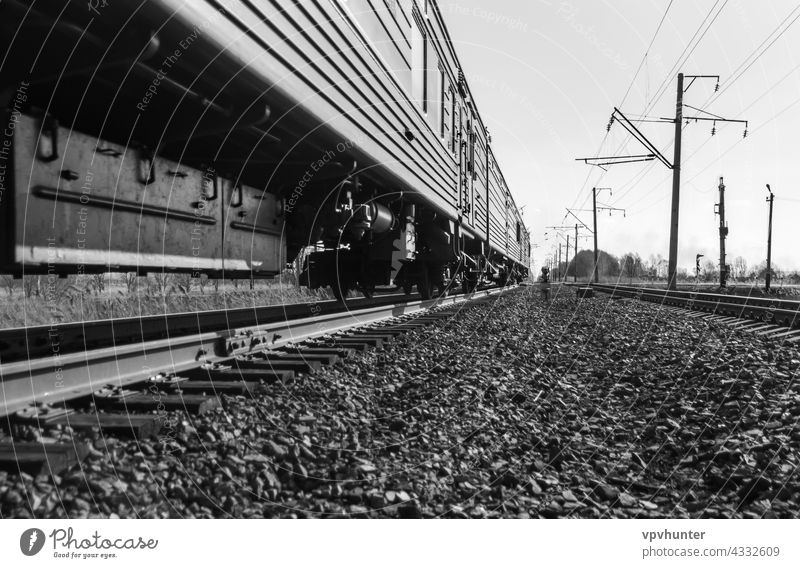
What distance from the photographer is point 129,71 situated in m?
2.70

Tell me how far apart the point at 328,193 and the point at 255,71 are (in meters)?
2.52

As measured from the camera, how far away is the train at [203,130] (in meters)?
2.48

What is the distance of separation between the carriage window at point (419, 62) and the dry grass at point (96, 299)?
9.10 ft

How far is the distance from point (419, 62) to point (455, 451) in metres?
5.60

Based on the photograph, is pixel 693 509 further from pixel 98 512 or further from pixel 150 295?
pixel 150 295

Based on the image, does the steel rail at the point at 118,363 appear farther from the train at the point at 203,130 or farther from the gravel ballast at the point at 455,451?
the train at the point at 203,130

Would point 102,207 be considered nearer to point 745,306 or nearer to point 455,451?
point 455,451

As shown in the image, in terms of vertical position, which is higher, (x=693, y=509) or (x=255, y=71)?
(x=255, y=71)

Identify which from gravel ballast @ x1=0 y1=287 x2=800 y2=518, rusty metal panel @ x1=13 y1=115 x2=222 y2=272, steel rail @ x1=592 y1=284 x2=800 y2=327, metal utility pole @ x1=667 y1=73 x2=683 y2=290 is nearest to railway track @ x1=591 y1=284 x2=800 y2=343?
steel rail @ x1=592 y1=284 x2=800 y2=327

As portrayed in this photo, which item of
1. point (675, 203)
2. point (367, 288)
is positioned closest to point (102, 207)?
point (367, 288)

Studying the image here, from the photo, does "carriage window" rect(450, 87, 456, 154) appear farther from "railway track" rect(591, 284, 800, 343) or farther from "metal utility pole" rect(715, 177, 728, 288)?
"metal utility pole" rect(715, 177, 728, 288)

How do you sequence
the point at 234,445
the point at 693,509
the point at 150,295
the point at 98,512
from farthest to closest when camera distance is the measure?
the point at 150,295 < the point at 234,445 < the point at 693,509 < the point at 98,512

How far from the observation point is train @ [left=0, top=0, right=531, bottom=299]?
8.15ft

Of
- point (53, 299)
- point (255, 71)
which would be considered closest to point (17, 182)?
point (255, 71)
